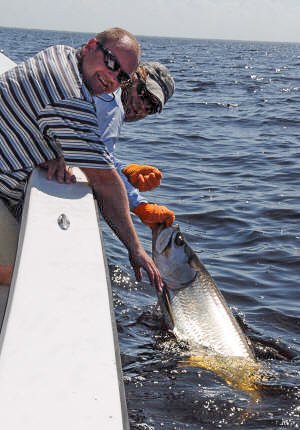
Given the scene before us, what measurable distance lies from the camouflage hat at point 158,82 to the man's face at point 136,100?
0.06m

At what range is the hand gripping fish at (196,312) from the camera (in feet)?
14.4

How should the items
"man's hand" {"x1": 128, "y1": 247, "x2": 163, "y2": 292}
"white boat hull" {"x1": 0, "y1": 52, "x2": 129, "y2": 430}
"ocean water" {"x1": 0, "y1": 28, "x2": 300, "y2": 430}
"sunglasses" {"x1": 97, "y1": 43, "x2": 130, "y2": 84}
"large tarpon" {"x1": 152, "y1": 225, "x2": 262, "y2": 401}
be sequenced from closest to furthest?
"white boat hull" {"x1": 0, "y1": 52, "x2": 129, "y2": 430}
"sunglasses" {"x1": 97, "y1": 43, "x2": 130, "y2": 84}
"man's hand" {"x1": 128, "y1": 247, "x2": 163, "y2": 292}
"ocean water" {"x1": 0, "y1": 28, "x2": 300, "y2": 430}
"large tarpon" {"x1": 152, "y1": 225, "x2": 262, "y2": 401}

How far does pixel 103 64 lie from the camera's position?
323cm

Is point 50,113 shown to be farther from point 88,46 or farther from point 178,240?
point 178,240

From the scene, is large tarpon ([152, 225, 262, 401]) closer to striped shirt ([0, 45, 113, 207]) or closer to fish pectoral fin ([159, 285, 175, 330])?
fish pectoral fin ([159, 285, 175, 330])

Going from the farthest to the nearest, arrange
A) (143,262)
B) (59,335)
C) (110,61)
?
(143,262) < (110,61) < (59,335)

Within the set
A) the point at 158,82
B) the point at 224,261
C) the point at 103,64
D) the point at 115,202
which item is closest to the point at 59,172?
the point at 115,202

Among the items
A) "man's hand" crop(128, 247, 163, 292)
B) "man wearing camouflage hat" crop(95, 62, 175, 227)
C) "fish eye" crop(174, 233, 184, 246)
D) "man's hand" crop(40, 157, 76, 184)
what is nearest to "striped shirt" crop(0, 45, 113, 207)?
"man's hand" crop(40, 157, 76, 184)

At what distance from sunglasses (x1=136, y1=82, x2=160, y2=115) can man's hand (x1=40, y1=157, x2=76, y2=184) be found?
1.11 m

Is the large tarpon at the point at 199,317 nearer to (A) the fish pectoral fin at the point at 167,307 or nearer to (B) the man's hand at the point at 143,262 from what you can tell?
(A) the fish pectoral fin at the point at 167,307

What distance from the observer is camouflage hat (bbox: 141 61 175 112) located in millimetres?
4453

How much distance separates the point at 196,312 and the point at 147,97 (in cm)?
160

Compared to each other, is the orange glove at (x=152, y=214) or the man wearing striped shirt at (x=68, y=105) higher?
the man wearing striped shirt at (x=68, y=105)

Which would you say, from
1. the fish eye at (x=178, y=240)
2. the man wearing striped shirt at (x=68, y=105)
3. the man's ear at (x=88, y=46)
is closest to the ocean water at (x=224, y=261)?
the fish eye at (x=178, y=240)
